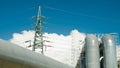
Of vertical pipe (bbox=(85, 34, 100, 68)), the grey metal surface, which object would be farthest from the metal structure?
the grey metal surface

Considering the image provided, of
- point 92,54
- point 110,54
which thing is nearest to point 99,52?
point 92,54

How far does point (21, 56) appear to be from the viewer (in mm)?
7969

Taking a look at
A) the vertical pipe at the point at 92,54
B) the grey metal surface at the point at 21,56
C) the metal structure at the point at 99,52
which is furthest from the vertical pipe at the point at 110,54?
the grey metal surface at the point at 21,56

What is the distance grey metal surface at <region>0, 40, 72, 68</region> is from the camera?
7344 millimetres

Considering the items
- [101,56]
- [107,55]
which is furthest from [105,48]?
[101,56]

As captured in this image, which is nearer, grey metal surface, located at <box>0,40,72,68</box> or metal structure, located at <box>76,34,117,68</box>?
grey metal surface, located at <box>0,40,72,68</box>

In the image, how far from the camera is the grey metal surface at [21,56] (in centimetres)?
734

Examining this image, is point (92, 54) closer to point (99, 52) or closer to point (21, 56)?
point (99, 52)

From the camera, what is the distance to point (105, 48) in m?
24.7

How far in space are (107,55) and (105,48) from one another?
0.78m

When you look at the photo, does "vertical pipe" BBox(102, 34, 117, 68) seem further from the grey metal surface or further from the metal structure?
the grey metal surface

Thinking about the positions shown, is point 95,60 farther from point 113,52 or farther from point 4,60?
point 4,60

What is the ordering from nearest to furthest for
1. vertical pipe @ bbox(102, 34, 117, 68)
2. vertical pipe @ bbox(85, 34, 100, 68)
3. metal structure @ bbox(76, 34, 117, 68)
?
vertical pipe @ bbox(102, 34, 117, 68) < metal structure @ bbox(76, 34, 117, 68) < vertical pipe @ bbox(85, 34, 100, 68)

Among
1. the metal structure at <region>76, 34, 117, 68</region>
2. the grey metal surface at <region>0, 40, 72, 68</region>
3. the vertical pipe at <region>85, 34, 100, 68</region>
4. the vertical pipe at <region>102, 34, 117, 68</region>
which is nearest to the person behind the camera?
the grey metal surface at <region>0, 40, 72, 68</region>
